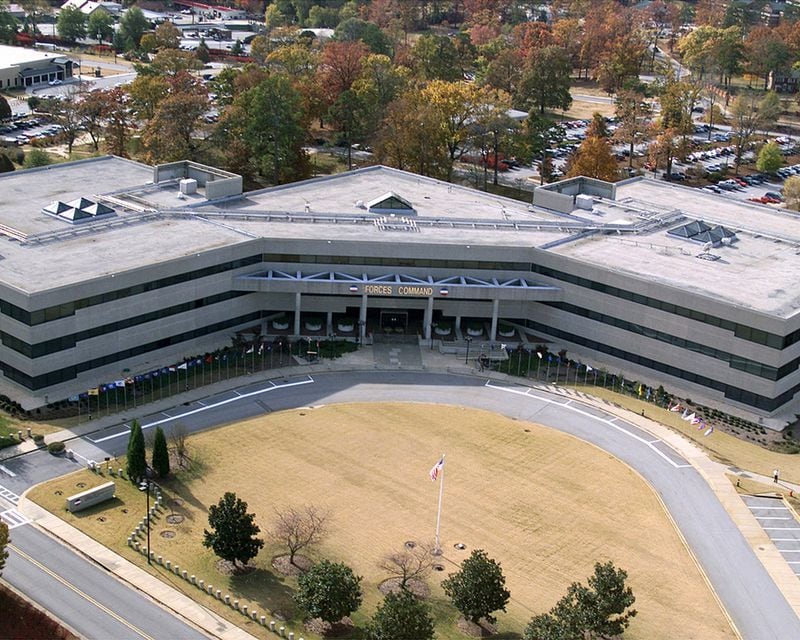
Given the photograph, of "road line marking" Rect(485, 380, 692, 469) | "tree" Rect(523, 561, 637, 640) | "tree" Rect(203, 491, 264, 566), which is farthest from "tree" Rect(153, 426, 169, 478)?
"road line marking" Rect(485, 380, 692, 469)

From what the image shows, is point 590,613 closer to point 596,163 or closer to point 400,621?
point 400,621

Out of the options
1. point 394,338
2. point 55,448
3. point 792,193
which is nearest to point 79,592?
point 55,448

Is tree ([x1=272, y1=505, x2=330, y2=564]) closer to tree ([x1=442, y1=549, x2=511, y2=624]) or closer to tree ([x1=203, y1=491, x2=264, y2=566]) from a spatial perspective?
tree ([x1=203, y1=491, x2=264, y2=566])

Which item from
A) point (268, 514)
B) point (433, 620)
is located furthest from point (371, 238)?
point (433, 620)

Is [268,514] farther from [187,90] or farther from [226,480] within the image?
[187,90]

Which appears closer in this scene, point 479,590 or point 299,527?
point 479,590

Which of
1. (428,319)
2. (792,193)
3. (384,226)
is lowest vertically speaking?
(792,193)

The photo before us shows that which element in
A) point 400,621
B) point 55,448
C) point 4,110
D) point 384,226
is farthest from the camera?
point 4,110
